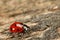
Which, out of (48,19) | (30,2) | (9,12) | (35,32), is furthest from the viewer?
(30,2)

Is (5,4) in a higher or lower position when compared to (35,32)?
higher

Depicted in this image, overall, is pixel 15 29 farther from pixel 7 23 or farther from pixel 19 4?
pixel 19 4

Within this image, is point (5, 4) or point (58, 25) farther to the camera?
point (5, 4)

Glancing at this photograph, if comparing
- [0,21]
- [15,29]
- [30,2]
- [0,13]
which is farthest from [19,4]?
[15,29]

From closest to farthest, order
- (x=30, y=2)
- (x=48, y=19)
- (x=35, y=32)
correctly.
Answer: (x=35, y=32) < (x=48, y=19) < (x=30, y=2)

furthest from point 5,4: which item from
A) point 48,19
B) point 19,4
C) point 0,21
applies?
point 48,19

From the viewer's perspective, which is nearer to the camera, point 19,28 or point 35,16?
point 19,28

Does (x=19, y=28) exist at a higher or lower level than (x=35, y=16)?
lower

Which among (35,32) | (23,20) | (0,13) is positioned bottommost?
(35,32)

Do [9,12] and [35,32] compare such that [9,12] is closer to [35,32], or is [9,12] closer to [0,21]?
[0,21]
